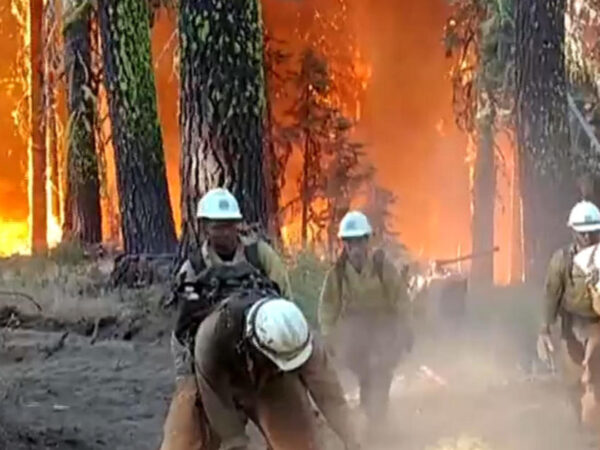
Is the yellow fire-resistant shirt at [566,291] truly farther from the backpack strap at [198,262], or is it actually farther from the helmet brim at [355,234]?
the backpack strap at [198,262]

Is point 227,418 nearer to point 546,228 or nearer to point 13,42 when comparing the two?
point 546,228

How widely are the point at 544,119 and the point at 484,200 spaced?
1168cm

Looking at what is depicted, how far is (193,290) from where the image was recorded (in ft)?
20.2

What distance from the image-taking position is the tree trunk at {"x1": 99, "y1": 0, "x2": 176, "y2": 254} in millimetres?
14070

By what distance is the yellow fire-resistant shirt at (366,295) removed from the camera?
30.1ft

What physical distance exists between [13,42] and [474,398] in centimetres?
1995

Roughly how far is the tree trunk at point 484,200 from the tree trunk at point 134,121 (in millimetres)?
8328

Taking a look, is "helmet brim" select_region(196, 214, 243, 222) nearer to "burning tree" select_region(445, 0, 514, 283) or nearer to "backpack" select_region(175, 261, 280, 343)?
"backpack" select_region(175, 261, 280, 343)

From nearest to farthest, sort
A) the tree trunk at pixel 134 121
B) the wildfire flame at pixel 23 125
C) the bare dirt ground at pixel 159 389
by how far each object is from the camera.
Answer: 1. the bare dirt ground at pixel 159 389
2. the tree trunk at pixel 134 121
3. the wildfire flame at pixel 23 125

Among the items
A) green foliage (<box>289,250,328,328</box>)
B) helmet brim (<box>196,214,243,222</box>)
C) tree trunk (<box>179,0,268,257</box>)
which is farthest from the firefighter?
tree trunk (<box>179,0,268,257</box>)

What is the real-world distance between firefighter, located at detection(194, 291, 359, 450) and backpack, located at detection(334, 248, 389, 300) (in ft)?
11.1

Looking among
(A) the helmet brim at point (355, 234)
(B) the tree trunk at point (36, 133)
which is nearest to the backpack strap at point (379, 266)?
(A) the helmet brim at point (355, 234)

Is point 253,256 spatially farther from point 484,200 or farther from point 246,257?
point 484,200

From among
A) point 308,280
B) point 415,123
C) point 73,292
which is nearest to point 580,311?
point 308,280
